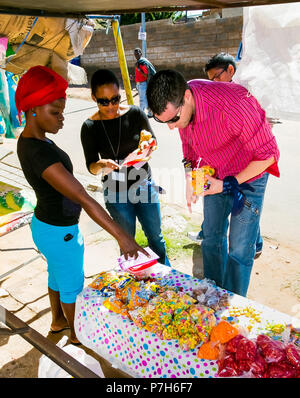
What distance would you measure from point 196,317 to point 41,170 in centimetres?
116

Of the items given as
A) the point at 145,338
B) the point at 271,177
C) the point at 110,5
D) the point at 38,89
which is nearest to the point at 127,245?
the point at 145,338

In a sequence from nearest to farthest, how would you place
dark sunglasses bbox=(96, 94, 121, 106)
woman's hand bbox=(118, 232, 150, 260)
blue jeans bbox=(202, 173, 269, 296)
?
woman's hand bbox=(118, 232, 150, 260) → blue jeans bbox=(202, 173, 269, 296) → dark sunglasses bbox=(96, 94, 121, 106)

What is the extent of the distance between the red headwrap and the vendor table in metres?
1.24

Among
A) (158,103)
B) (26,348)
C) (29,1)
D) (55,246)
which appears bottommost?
(26,348)

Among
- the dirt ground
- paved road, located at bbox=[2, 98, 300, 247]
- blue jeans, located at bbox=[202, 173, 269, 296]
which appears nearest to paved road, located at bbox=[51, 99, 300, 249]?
paved road, located at bbox=[2, 98, 300, 247]

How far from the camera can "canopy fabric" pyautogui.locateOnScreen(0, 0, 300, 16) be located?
2.08m

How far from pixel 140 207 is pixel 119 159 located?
43 centimetres

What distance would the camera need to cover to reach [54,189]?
210cm

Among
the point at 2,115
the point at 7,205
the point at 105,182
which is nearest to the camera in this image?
the point at 105,182

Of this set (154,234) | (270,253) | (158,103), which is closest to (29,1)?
A: (158,103)

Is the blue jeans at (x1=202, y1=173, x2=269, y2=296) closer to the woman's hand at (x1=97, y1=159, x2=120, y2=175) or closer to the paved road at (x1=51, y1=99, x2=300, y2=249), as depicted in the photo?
the woman's hand at (x1=97, y1=159, x2=120, y2=175)

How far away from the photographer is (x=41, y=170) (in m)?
1.84
